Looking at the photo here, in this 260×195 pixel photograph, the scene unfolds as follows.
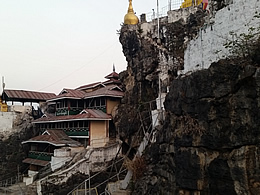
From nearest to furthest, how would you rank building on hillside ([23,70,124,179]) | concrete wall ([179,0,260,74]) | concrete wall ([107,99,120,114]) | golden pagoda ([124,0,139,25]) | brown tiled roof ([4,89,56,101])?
concrete wall ([179,0,260,74])
building on hillside ([23,70,124,179])
golden pagoda ([124,0,139,25])
concrete wall ([107,99,120,114])
brown tiled roof ([4,89,56,101])

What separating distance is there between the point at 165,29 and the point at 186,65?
9574 millimetres

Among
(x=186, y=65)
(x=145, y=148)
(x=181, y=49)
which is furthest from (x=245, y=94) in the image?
(x=181, y=49)

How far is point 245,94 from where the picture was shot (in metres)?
9.82

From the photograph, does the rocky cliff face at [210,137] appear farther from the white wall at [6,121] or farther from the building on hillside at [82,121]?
the white wall at [6,121]

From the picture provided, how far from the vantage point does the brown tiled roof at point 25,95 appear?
32.2 meters

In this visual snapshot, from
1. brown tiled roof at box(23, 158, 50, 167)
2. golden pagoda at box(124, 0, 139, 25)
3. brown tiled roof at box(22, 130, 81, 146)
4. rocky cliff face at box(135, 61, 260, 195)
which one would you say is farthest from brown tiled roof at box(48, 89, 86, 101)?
rocky cliff face at box(135, 61, 260, 195)

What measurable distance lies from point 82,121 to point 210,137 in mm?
17588

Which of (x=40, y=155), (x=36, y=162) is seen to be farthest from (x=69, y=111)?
(x=36, y=162)

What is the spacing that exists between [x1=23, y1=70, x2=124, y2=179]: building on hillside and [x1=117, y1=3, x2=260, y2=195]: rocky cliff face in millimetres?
10416

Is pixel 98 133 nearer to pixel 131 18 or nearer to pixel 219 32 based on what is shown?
pixel 131 18

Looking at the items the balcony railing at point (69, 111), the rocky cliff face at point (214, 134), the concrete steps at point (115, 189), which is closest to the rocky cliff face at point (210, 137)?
the rocky cliff face at point (214, 134)

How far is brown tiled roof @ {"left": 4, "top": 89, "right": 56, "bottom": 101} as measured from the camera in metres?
32.2

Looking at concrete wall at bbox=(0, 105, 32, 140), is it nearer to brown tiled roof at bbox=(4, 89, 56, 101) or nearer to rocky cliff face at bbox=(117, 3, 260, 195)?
brown tiled roof at bbox=(4, 89, 56, 101)

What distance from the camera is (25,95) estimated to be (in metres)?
33.8
